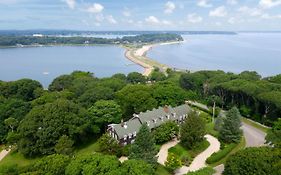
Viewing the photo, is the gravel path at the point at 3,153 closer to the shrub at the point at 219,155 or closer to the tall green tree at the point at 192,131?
the tall green tree at the point at 192,131

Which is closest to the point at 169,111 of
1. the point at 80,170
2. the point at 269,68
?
the point at 80,170

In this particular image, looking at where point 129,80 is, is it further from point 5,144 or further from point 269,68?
point 269,68

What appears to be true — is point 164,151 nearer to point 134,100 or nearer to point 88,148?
point 88,148

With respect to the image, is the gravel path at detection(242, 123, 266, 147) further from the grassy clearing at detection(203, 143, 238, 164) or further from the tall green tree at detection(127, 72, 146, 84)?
the tall green tree at detection(127, 72, 146, 84)

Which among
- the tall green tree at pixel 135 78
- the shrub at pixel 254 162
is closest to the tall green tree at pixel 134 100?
the shrub at pixel 254 162

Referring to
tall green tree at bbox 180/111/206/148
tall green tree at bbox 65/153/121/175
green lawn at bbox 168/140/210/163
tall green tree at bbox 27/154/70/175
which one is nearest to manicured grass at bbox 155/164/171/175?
green lawn at bbox 168/140/210/163
